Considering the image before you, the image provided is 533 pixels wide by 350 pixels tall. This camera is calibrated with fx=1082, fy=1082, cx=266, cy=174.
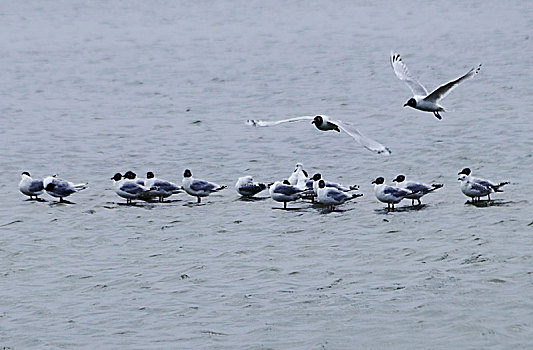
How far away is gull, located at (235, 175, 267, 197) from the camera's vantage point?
23016mm

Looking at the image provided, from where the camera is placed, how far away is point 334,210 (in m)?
21.9

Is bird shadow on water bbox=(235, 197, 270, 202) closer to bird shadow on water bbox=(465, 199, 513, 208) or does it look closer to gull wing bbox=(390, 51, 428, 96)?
gull wing bbox=(390, 51, 428, 96)

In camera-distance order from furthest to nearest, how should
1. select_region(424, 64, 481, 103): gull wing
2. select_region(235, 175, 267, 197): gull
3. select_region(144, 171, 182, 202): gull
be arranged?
select_region(235, 175, 267, 197): gull
select_region(144, 171, 182, 202): gull
select_region(424, 64, 481, 103): gull wing

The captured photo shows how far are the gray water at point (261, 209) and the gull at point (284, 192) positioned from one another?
0.35 m

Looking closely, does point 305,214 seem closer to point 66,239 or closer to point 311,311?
point 66,239

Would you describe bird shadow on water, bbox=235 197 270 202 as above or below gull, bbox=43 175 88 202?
below

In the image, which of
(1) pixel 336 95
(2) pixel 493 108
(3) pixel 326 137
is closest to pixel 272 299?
(3) pixel 326 137

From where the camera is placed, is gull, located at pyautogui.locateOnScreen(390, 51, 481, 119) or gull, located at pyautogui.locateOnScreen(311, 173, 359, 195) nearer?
gull, located at pyautogui.locateOnScreen(390, 51, 481, 119)

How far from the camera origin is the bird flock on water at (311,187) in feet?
70.5

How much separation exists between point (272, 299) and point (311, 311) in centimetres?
85

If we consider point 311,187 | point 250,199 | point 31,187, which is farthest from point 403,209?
point 31,187

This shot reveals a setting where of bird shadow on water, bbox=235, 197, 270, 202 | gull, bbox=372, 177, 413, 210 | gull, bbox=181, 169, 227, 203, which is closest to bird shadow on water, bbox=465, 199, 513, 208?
gull, bbox=372, 177, 413, 210

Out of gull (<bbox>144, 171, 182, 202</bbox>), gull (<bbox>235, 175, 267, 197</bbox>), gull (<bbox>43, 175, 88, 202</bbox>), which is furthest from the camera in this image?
gull (<bbox>43, 175, 88, 202</bbox>)

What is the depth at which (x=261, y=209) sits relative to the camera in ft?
73.3
